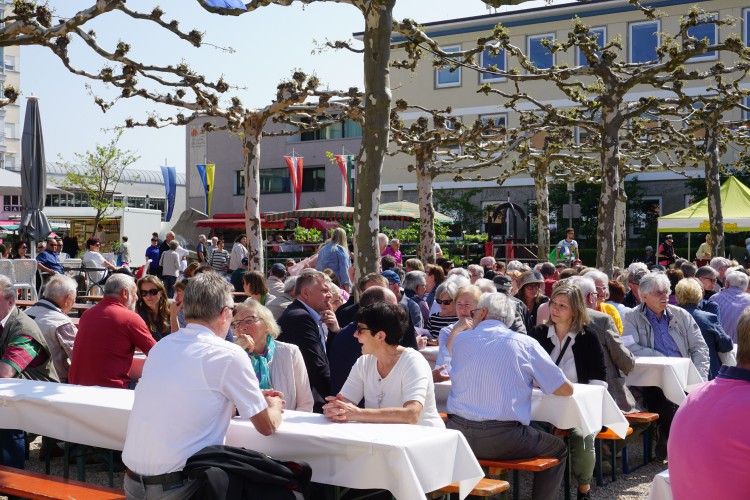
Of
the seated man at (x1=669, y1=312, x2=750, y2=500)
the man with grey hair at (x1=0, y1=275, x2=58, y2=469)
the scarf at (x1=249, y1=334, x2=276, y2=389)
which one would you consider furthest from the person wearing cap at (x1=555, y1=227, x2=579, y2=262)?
the seated man at (x1=669, y1=312, x2=750, y2=500)

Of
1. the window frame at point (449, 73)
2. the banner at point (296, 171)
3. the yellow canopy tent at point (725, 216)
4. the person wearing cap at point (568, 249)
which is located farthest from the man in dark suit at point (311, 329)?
the window frame at point (449, 73)

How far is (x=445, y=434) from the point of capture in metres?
4.90

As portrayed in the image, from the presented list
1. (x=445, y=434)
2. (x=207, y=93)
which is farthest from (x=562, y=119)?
(x=445, y=434)

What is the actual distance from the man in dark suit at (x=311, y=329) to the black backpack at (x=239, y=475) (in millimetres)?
2310

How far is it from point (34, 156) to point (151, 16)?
3.67 meters

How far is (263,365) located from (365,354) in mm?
742

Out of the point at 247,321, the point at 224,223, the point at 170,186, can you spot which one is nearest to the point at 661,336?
the point at 247,321

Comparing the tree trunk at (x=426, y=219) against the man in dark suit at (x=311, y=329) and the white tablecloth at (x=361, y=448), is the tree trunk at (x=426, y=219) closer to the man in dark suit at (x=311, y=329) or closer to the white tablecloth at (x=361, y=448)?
the man in dark suit at (x=311, y=329)

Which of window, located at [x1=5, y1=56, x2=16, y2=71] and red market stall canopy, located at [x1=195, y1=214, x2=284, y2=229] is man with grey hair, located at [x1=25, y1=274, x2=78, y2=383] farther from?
window, located at [x1=5, y1=56, x2=16, y2=71]

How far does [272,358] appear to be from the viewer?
6.14 m

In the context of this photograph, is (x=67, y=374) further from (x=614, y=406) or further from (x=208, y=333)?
(x=614, y=406)

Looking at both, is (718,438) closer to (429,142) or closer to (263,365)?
(263,365)

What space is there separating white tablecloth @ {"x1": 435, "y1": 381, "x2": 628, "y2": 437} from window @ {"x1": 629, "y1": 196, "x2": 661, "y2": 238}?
116ft

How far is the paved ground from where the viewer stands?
738cm
